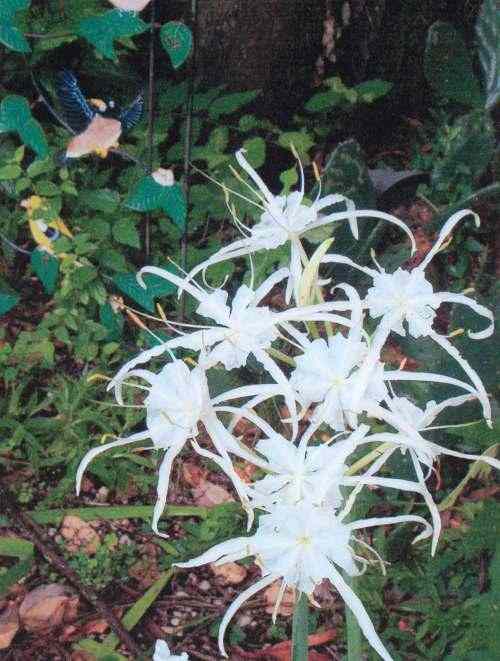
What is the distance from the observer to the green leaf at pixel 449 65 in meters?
1.85

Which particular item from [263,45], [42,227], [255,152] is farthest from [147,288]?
[263,45]

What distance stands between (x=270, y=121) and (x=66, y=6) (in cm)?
66

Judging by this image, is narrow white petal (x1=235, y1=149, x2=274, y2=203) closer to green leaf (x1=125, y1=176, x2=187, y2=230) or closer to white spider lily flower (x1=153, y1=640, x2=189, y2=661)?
white spider lily flower (x1=153, y1=640, x2=189, y2=661)

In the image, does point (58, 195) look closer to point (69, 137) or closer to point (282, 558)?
point (69, 137)

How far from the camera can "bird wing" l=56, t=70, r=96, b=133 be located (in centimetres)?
158

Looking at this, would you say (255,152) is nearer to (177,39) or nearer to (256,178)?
(177,39)

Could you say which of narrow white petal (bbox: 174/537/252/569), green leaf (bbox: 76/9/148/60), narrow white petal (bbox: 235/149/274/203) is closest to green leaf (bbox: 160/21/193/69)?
green leaf (bbox: 76/9/148/60)

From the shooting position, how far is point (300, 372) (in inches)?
30.0

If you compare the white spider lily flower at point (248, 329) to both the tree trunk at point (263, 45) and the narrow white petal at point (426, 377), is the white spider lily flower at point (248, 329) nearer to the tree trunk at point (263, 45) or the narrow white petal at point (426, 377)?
the narrow white petal at point (426, 377)

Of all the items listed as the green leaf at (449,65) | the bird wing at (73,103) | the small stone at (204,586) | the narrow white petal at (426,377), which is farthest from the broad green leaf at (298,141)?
the narrow white petal at (426,377)

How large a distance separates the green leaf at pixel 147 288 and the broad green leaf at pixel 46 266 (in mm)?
121

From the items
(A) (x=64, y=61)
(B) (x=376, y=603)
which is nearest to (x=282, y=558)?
(B) (x=376, y=603)

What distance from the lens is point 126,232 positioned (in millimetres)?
1718

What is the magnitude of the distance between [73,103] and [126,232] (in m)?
0.26
